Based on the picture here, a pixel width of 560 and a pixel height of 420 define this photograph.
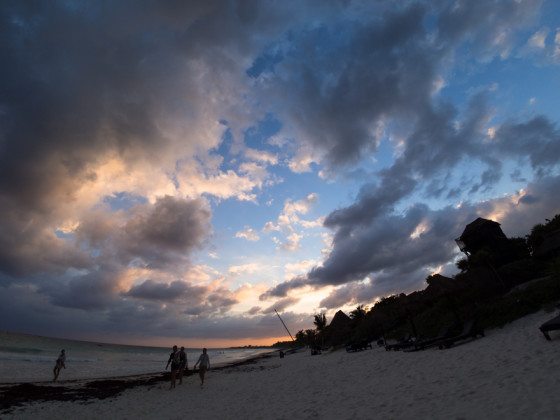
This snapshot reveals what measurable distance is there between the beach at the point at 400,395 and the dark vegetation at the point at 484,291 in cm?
183

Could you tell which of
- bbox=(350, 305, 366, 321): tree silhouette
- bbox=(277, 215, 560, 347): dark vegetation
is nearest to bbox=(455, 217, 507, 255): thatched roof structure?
bbox=(277, 215, 560, 347): dark vegetation

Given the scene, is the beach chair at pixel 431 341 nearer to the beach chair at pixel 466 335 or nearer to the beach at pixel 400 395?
the beach chair at pixel 466 335

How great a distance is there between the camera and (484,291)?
19.8 meters

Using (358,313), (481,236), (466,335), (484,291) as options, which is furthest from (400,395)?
(358,313)

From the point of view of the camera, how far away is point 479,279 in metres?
21.0

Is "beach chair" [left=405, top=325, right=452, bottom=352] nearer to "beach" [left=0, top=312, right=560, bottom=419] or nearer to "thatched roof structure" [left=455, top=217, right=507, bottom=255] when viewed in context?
"beach" [left=0, top=312, right=560, bottom=419]

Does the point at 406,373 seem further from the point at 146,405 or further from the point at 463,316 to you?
the point at 463,316

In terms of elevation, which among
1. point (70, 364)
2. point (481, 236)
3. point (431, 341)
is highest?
point (481, 236)

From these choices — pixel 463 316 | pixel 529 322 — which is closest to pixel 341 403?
pixel 529 322

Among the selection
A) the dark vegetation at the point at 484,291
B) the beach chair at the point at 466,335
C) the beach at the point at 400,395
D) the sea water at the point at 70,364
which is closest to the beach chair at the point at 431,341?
the beach chair at the point at 466,335

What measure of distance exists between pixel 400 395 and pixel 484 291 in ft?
59.0

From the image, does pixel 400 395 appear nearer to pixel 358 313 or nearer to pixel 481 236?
pixel 481 236

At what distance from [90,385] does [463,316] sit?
24.2m

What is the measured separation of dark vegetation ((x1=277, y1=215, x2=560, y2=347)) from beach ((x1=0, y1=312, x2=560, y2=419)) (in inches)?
71.9
